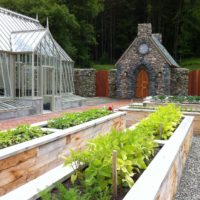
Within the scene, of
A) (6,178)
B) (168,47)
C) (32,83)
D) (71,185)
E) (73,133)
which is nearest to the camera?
(71,185)

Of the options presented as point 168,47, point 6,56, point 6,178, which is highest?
point 168,47

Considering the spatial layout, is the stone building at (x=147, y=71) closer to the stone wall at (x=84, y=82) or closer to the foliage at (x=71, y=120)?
the stone wall at (x=84, y=82)

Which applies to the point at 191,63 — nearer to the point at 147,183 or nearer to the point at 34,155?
the point at 34,155

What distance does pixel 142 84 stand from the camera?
2088 centimetres

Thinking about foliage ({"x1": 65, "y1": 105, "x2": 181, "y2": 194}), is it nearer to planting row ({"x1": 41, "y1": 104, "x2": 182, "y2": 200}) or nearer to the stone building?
planting row ({"x1": 41, "y1": 104, "x2": 182, "y2": 200})

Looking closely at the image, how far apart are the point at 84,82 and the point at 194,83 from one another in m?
7.59

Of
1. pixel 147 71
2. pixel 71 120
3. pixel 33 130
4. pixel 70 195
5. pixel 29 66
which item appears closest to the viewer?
pixel 70 195

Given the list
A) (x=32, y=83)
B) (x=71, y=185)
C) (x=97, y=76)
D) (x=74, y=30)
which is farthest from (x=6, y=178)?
(x=74, y=30)

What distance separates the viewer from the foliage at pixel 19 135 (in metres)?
4.50

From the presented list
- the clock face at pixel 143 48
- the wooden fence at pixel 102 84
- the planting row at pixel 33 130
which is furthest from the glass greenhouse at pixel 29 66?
the wooden fence at pixel 102 84

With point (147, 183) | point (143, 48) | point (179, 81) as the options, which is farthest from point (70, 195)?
point (179, 81)

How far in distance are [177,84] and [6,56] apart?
40.7 feet

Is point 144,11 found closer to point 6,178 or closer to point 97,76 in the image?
point 97,76

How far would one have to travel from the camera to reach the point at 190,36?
30.0 metres
